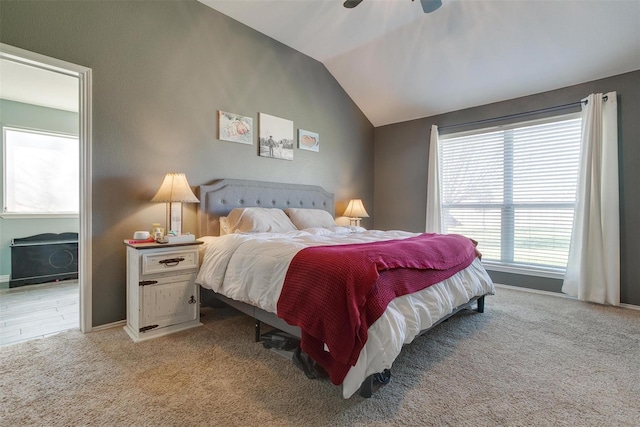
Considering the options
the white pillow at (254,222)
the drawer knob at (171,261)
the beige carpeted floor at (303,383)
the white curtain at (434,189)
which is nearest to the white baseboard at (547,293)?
the beige carpeted floor at (303,383)

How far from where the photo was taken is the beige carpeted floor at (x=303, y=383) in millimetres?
1436

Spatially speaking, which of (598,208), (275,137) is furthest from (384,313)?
(598,208)

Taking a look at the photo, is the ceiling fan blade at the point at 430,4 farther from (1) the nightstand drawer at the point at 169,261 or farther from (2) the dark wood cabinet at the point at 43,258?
(2) the dark wood cabinet at the point at 43,258

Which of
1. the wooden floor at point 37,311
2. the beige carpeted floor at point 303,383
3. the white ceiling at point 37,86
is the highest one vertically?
the white ceiling at point 37,86

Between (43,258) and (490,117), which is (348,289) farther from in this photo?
(43,258)

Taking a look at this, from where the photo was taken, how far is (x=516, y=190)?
395cm

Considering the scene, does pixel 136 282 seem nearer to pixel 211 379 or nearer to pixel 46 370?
pixel 46 370

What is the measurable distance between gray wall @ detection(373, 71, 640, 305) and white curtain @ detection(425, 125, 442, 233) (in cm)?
16

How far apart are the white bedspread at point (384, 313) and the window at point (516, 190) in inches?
60.1

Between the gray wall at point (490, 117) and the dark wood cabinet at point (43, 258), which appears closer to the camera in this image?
the gray wall at point (490, 117)

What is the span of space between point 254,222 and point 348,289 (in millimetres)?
1718

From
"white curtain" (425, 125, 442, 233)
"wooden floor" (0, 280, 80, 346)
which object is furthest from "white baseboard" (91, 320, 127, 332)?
"white curtain" (425, 125, 442, 233)

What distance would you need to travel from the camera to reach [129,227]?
8.77 ft

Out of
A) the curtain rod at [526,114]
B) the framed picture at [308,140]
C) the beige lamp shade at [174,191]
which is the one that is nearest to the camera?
the beige lamp shade at [174,191]
